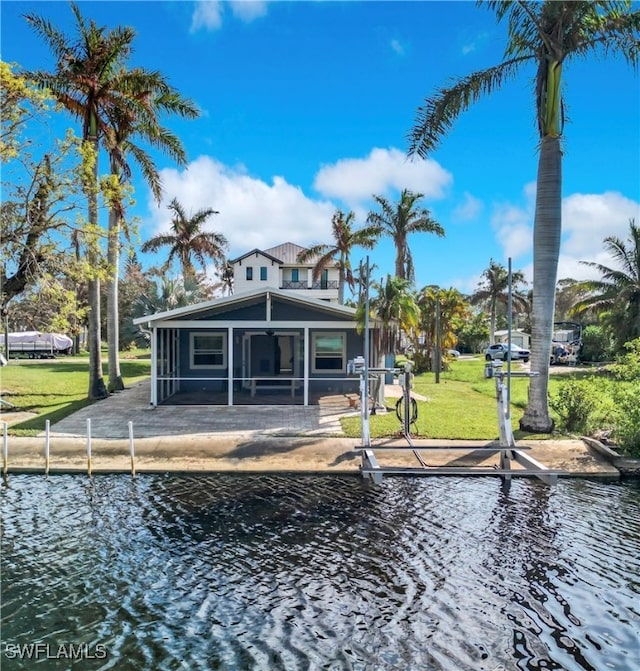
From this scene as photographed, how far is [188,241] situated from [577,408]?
2763 centimetres

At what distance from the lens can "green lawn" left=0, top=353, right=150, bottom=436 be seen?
50.6ft

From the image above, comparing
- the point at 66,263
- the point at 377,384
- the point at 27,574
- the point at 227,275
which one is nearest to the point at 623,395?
the point at 377,384

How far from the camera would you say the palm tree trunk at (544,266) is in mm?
13648

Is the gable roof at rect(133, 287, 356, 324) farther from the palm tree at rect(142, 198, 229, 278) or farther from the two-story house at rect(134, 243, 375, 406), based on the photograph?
the palm tree at rect(142, 198, 229, 278)

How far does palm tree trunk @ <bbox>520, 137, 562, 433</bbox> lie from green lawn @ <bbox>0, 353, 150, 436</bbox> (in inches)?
527

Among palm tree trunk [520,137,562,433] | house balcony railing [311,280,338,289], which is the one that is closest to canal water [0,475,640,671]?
palm tree trunk [520,137,562,433]

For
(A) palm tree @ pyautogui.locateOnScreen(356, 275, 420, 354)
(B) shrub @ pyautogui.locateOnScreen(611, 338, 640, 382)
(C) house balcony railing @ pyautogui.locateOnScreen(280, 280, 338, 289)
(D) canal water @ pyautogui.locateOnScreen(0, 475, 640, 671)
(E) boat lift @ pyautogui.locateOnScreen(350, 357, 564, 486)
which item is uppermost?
(C) house balcony railing @ pyautogui.locateOnScreen(280, 280, 338, 289)

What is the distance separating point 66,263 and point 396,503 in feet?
42.4

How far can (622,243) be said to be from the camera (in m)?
29.7

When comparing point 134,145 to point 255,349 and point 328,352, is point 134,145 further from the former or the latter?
point 328,352

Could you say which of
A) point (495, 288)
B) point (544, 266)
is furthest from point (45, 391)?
point (495, 288)

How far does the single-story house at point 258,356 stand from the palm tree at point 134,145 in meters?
2.99

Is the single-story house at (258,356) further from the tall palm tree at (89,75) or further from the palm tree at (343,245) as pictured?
the palm tree at (343,245)

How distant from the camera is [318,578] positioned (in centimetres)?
664
